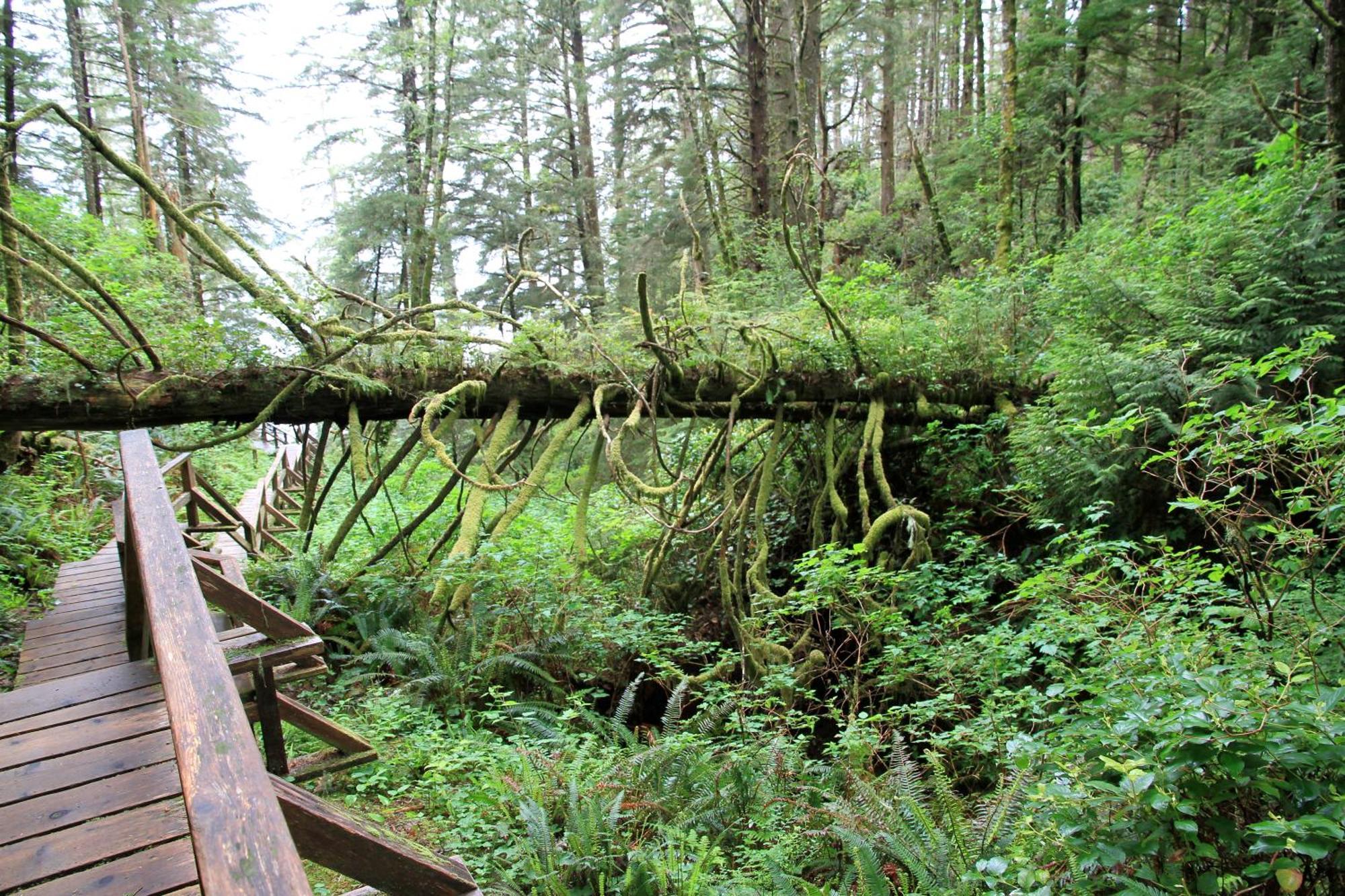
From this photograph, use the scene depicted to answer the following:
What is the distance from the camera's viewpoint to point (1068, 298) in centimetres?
750

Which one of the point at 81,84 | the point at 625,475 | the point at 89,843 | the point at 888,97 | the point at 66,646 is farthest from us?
the point at 888,97

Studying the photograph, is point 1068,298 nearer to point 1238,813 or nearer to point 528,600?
point 1238,813

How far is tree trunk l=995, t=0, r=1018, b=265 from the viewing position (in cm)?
1084

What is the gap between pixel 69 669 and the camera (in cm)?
400

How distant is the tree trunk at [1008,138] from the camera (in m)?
10.8

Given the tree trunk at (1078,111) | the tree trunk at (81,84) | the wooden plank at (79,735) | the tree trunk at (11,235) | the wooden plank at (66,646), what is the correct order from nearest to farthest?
the wooden plank at (79,735)
the wooden plank at (66,646)
the tree trunk at (11,235)
the tree trunk at (1078,111)
the tree trunk at (81,84)

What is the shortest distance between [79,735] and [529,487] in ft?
12.2

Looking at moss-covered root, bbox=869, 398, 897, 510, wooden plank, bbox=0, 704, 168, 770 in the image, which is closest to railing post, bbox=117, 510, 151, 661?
wooden plank, bbox=0, 704, 168, 770

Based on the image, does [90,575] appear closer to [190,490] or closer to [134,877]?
[190,490]

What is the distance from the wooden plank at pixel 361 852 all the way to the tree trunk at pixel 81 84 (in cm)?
1752

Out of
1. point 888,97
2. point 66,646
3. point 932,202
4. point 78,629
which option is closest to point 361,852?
point 66,646

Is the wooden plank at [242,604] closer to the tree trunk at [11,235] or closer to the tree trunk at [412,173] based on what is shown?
the tree trunk at [11,235]

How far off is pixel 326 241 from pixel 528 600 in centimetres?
1726

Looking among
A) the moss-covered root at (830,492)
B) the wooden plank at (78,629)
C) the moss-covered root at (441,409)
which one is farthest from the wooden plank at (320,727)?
the moss-covered root at (830,492)
